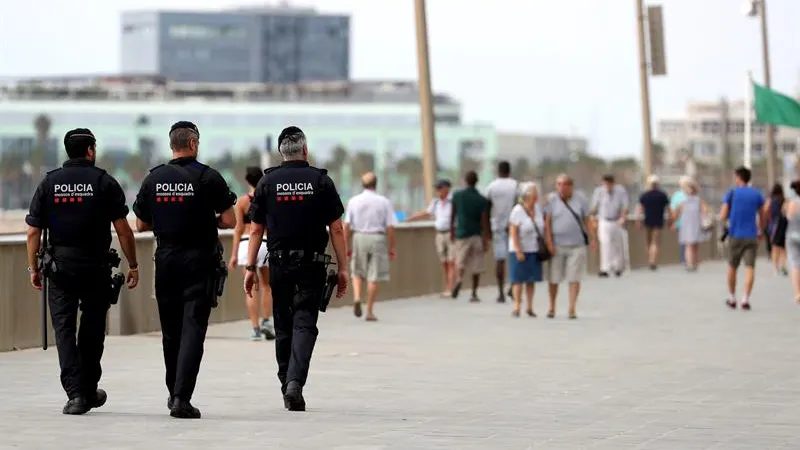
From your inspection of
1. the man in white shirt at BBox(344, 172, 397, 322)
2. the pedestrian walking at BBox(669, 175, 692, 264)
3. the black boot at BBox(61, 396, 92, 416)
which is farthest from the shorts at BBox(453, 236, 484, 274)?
the black boot at BBox(61, 396, 92, 416)

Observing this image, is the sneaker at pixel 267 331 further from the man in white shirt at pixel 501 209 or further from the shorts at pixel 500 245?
the shorts at pixel 500 245

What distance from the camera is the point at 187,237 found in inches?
438

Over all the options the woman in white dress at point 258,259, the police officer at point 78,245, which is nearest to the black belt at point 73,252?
the police officer at point 78,245

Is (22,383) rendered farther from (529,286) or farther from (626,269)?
(626,269)

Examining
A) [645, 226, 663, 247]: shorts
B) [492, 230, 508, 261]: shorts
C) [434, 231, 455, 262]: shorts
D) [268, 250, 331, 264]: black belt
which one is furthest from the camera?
[645, 226, 663, 247]: shorts

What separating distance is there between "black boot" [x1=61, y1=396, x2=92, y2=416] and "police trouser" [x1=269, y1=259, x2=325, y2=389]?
122 centimetres

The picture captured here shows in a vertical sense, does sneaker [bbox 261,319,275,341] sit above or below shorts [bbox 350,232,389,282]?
below

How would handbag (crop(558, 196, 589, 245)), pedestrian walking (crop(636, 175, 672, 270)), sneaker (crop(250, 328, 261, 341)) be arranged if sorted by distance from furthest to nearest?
pedestrian walking (crop(636, 175, 672, 270)) < handbag (crop(558, 196, 589, 245)) < sneaker (crop(250, 328, 261, 341))

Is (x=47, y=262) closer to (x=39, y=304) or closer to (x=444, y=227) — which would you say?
(x=39, y=304)

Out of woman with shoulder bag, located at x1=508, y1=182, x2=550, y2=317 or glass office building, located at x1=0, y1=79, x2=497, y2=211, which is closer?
woman with shoulder bag, located at x1=508, y1=182, x2=550, y2=317

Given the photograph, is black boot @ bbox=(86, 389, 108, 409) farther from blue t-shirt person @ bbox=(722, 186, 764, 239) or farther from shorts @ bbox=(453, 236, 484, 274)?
shorts @ bbox=(453, 236, 484, 274)

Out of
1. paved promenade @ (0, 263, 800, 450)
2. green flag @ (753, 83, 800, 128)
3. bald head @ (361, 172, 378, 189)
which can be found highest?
green flag @ (753, 83, 800, 128)

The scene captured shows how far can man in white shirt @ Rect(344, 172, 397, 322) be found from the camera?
21.0m

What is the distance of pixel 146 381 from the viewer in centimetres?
1355
